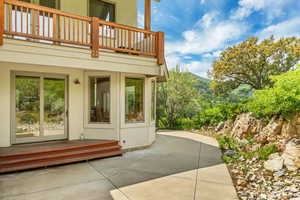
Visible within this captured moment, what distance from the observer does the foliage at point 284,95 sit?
214 inches

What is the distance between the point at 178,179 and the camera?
391 cm

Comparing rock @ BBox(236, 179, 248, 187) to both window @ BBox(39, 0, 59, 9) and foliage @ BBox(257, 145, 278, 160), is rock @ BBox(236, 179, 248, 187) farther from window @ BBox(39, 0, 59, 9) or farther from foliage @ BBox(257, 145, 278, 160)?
window @ BBox(39, 0, 59, 9)

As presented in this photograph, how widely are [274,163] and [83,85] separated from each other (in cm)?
636

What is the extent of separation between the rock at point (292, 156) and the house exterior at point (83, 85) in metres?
4.29

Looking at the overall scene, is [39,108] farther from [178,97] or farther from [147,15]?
[178,97]

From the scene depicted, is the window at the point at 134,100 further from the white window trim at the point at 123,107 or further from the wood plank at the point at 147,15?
the wood plank at the point at 147,15

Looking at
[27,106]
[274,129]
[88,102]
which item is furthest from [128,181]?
[274,129]

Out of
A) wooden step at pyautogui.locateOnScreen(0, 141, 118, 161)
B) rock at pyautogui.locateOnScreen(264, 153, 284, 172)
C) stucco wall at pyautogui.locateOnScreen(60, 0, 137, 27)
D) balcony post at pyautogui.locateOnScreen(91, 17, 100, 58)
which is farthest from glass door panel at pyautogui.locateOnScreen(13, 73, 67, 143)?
rock at pyautogui.locateOnScreen(264, 153, 284, 172)

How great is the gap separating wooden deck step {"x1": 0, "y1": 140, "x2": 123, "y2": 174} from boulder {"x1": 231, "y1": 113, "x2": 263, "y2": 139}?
560cm

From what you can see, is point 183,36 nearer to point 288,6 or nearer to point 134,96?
point 288,6

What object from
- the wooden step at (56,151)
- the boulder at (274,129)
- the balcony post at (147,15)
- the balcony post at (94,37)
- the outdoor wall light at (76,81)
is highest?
the balcony post at (147,15)

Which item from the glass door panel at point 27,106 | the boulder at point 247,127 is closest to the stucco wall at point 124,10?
the glass door panel at point 27,106

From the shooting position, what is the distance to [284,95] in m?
5.64

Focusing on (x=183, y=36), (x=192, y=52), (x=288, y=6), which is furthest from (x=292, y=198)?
(x=192, y=52)
